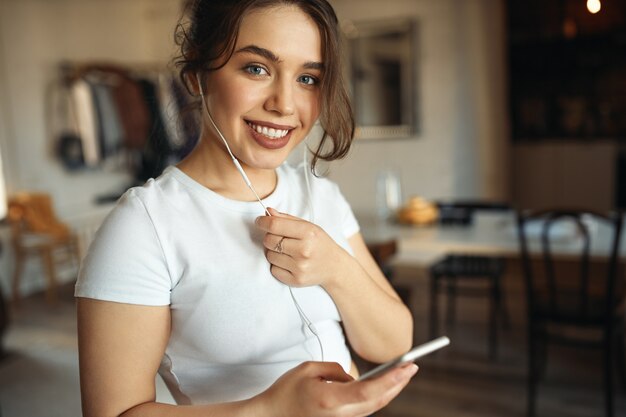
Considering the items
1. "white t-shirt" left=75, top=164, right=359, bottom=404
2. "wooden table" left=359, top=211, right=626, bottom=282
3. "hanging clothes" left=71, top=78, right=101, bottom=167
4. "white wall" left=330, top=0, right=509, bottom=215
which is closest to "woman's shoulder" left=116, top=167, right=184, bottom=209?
"white t-shirt" left=75, top=164, right=359, bottom=404

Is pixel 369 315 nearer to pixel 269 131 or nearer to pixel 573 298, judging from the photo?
pixel 269 131

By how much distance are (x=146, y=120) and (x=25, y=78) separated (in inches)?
41.7

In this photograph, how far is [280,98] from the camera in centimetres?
77

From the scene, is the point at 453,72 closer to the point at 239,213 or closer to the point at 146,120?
the point at 146,120

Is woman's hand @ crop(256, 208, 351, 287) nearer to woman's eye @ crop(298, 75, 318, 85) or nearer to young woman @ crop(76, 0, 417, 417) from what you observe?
young woman @ crop(76, 0, 417, 417)

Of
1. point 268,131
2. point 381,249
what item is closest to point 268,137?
point 268,131

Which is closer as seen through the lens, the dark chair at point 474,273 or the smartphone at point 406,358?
the smartphone at point 406,358

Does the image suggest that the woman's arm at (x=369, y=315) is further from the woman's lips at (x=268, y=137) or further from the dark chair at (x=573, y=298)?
the dark chair at (x=573, y=298)

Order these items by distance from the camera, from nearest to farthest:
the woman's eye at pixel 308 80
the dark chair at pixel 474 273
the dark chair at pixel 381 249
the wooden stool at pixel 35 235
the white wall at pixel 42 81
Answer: the woman's eye at pixel 308 80, the dark chair at pixel 381 249, the dark chair at pixel 474 273, the wooden stool at pixel 35 235, the white wall at pixel 42 81

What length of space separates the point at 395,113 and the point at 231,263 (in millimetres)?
4849

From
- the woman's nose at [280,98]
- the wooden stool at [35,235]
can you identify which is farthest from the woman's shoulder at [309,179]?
Result: the wooden stool at [35,235]

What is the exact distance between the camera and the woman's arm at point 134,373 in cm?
67

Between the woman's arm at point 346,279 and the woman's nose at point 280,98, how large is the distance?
0.44ft

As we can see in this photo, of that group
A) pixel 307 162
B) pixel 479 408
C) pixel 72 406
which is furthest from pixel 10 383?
pixel 307 162
